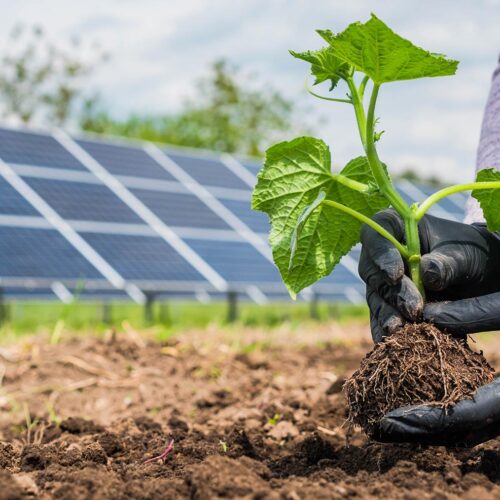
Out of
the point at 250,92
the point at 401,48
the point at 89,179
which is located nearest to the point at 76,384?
the point at 401,48

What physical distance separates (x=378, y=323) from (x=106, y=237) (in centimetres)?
651

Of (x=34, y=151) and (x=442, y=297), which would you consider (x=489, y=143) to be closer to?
(x=442, y=297)

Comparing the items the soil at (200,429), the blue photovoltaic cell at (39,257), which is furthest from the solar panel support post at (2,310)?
the soil at (200,429)

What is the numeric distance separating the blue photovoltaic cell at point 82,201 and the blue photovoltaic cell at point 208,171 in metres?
1.83

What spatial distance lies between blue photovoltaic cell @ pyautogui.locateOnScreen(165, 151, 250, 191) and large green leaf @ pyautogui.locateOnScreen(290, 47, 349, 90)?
8.41 metres

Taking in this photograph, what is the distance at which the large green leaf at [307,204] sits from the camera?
8.15 ft

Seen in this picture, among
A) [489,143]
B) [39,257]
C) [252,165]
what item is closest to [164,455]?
[489,143]

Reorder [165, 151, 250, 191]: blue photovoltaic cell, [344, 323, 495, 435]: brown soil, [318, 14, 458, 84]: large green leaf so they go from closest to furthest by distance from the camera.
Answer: [318, 14, 458, 84]: large green leaf
[344, 323, 495, 435]: brown soil
[165, 151, 250, 191]: blue photovoltaic cell

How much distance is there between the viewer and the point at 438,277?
227 centimetres

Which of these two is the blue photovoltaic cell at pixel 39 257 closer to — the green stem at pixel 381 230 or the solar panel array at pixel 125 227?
the solar panel array at pixel 125 227

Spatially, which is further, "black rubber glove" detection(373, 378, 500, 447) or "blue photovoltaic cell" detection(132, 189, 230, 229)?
"blue photovoltaic cell" detection(132, 189, 230, 229)

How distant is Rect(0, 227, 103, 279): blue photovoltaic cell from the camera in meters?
7.73

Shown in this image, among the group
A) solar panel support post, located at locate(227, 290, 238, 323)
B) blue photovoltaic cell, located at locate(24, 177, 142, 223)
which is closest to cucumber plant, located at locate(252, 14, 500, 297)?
solar panel support post, located at locate(227, 290, 238, 323)

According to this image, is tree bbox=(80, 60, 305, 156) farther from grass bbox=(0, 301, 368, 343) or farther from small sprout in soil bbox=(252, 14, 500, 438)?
small sprout in soil bbox=(252, 14, 500, 438)
